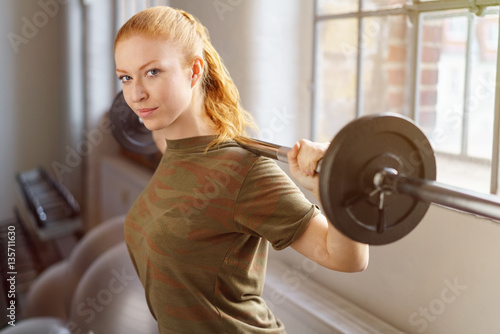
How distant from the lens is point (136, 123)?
111 cm

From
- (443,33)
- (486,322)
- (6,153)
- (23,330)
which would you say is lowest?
(23,330)

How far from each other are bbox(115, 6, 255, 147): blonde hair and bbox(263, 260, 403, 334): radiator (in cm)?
49

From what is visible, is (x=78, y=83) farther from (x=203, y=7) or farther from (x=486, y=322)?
(x=486, y=322)

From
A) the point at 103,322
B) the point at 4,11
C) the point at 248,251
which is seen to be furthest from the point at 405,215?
the point at 4,11

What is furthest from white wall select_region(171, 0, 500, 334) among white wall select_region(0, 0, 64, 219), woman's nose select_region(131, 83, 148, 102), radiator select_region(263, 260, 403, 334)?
white wall select_region(0, 0, 64, 219)

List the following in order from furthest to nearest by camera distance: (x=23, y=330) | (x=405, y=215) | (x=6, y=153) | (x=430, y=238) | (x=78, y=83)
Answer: (x=78, y=83) → (x=6, y=153) → (x=23, y=330) → (x=430, y=238) → (x=405, y=215)

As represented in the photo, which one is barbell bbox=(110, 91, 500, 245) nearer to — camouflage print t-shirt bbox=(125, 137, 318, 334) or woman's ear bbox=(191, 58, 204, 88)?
camouflage print t-shirt bbox=(125, 137, 318, 334)

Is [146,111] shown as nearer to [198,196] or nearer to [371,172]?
[198,196]

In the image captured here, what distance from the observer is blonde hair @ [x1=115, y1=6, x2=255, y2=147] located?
2.37ft

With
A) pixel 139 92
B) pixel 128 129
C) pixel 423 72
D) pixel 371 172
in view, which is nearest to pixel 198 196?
pixel 139 92

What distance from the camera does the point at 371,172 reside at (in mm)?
533

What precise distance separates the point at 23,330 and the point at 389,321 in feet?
3.38

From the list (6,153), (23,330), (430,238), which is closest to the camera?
(430,238)

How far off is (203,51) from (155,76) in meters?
0.10
